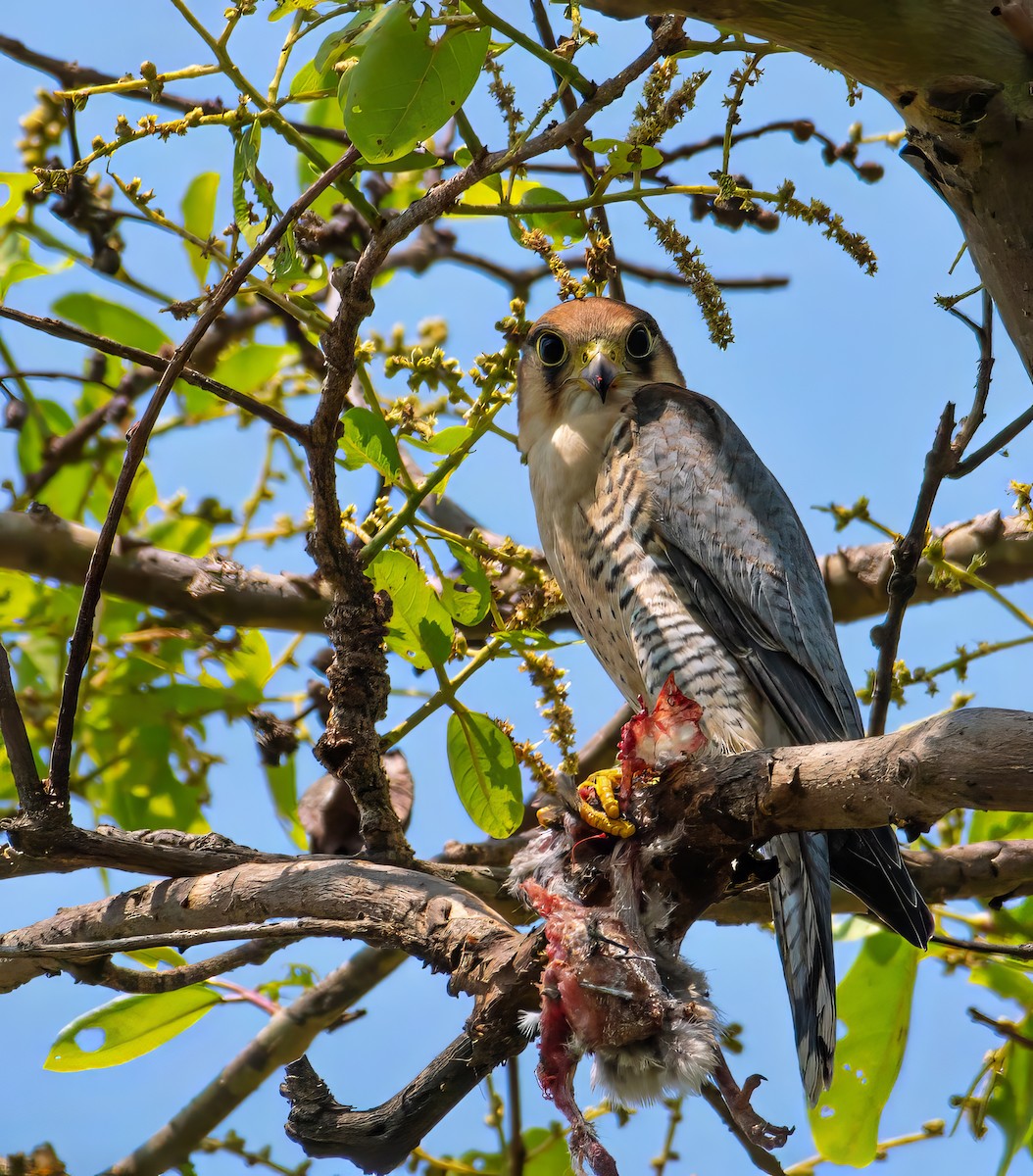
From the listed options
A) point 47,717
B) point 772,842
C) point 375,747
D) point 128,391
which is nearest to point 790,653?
point 772,842

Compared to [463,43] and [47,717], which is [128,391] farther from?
[463,43]

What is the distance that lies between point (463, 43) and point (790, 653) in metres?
1.67

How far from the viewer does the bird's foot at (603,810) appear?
2135 mm

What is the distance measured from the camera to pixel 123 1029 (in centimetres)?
287

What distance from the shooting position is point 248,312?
15.0 ft

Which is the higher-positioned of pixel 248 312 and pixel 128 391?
pixel 248 312

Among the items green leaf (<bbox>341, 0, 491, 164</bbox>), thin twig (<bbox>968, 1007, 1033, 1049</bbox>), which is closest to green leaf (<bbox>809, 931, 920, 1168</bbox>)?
thin twig (<bbox>968, 1007, 1033, 1049</bbox>)

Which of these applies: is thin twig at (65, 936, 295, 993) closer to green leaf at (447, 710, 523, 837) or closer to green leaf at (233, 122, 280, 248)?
green leaf at (447, 710, 523, 837)

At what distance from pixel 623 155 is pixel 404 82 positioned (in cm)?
49

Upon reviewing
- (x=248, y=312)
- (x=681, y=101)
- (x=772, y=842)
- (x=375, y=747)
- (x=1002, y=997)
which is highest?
(x=248, y=312)

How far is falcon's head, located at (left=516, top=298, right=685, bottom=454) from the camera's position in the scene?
3637 mm

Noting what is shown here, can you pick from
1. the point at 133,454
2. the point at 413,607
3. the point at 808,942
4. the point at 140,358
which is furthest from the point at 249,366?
the point at 808,942

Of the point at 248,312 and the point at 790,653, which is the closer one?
the point at 790,653

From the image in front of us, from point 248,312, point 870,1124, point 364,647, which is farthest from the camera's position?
point 248,312
